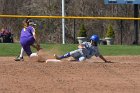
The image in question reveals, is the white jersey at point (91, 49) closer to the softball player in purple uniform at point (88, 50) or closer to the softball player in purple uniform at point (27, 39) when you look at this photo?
the softball player in purple uniform at point (88, 50)

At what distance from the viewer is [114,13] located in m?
34.0

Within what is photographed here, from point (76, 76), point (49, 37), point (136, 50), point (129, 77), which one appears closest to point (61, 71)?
point (76, 76)

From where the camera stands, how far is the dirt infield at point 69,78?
9672 mm

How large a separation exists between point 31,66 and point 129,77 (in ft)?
8.23

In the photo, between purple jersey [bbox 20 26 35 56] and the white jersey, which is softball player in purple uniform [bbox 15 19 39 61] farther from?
the white jersey

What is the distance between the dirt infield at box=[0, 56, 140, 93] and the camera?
381 inches

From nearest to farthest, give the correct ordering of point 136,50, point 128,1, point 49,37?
point 136,50
point 128,1
point 49,37

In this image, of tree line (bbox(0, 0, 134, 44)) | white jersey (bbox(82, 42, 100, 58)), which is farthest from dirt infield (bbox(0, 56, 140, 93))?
tree line (bbox(0, 0, 134, 44))

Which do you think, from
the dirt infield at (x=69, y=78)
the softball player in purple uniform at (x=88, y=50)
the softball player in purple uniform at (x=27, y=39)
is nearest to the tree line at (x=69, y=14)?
the softball player in purple uniform at (x=27, y=39)

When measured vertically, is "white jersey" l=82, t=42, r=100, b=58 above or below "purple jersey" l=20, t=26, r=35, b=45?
below

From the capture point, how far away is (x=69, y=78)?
10.9m

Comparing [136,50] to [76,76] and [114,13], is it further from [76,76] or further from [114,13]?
[114,13]

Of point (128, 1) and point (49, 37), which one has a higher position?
point (128, 1)

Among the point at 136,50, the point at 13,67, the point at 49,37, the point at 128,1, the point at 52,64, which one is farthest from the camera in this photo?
the point at 49,37
